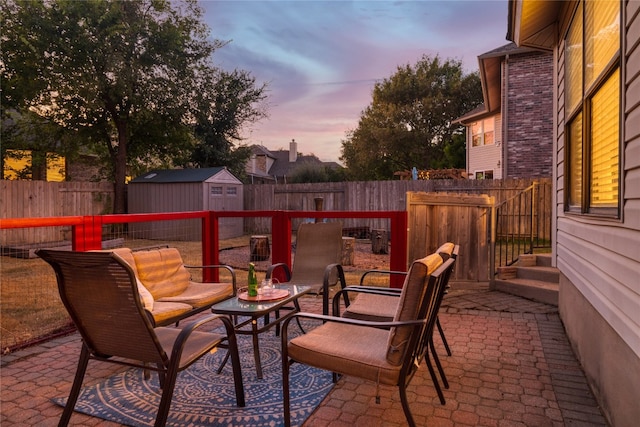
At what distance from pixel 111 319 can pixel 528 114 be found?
14.4 m

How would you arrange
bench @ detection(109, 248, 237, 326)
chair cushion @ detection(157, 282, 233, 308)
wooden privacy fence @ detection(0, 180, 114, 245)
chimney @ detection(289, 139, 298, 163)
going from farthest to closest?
chimney @ detection(289, 139, 298, 163)
wooden privacy fence @ detection(0, 180, 114, 245)
chair cushion @ detection(157, 282, 233, 308)
bench @ detection(109, 248, 237, 326)

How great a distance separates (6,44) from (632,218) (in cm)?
1708

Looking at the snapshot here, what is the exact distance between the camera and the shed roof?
13723 mm

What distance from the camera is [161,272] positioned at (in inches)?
159

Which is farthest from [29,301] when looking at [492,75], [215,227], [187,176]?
[492,75]

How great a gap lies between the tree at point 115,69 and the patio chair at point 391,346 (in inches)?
551

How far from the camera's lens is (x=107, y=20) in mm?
13734

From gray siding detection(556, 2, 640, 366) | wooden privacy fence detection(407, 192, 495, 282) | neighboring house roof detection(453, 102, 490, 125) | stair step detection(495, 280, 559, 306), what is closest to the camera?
gray siding detection(556, 2, 640, 366)

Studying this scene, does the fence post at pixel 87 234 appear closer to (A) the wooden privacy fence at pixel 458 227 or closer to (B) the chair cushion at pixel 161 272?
(B) the chair cushion at pixel 161 272

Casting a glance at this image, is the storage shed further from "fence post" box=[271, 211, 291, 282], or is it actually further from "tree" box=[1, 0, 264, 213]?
"fence post" box=[271, 211, 291, 282]

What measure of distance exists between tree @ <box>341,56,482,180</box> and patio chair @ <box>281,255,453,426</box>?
2413 centimetres

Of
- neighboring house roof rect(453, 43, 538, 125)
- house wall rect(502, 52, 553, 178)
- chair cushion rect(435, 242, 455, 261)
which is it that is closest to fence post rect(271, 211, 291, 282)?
chair cushion rect(435, 242, 455, 261)

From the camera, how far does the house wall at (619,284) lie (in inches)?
82.5

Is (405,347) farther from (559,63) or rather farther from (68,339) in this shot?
(559,63)
